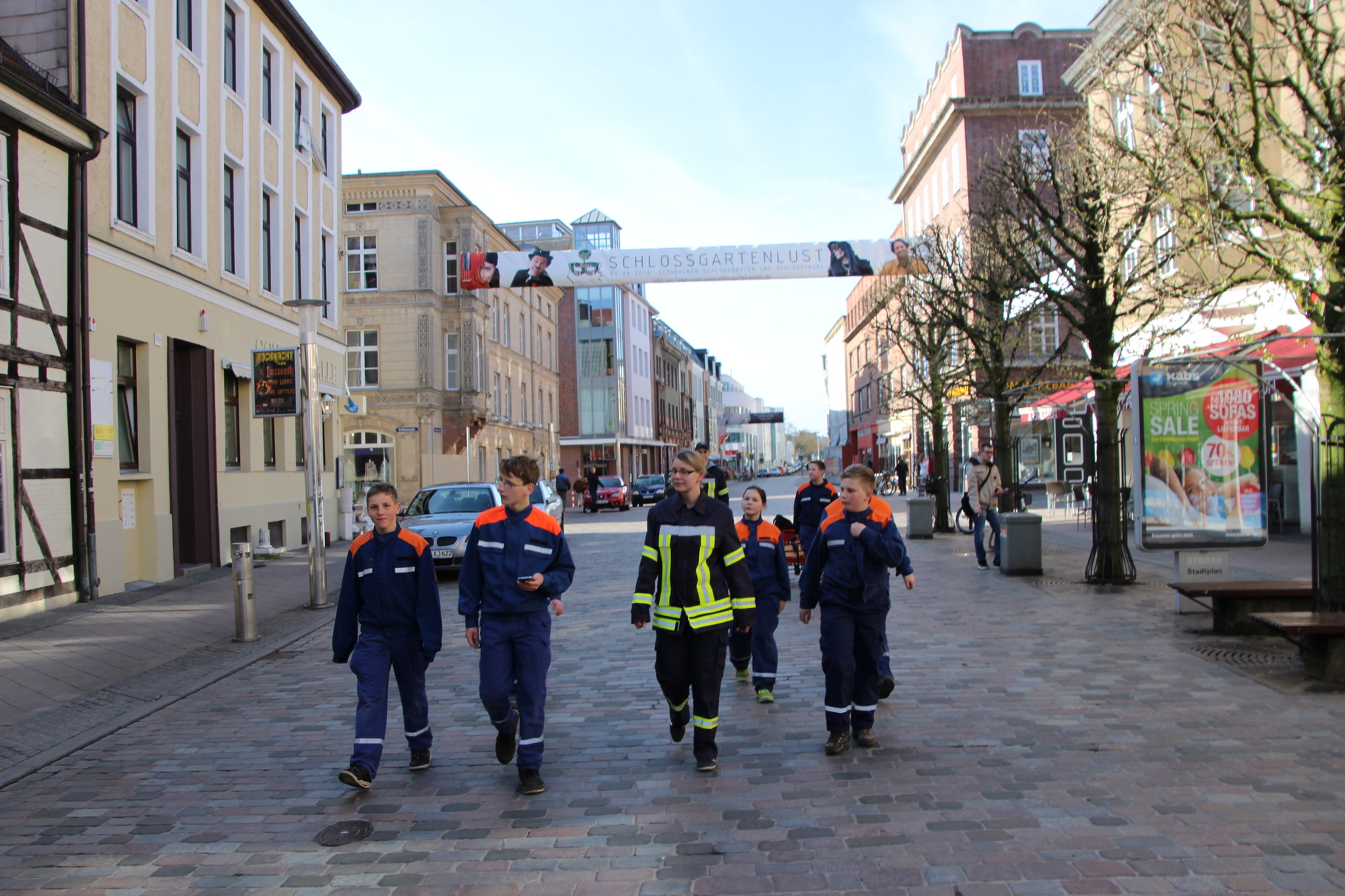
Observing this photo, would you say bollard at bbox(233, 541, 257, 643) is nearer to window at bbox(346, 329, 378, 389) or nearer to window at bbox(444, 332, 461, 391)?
window at bbox(346, 329, 378, 389)

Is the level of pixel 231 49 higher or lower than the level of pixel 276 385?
higher

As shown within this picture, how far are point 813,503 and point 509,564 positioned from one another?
5513 mm

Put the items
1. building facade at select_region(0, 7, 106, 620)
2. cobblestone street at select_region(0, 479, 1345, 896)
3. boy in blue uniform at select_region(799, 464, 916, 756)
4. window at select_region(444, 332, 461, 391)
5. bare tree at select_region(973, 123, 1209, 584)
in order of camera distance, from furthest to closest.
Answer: window at select_region(444, 332, 461, 391) < bare tree at select_region(973, 123, 1209, 584) < building facade at select_region(0, 7, 106, 620) < boy in blue uniform at select_region(799, 464, 916, 756) < cobblestone street at select_region(0, 479, 1345, 896)

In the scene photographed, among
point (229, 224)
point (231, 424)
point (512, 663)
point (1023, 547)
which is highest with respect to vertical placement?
point (229, 224)

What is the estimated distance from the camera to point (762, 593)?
7.16 metres

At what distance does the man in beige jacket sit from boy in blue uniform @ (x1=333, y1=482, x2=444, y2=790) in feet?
35.7

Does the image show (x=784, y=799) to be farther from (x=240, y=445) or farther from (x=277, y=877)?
(x=240, y=445)

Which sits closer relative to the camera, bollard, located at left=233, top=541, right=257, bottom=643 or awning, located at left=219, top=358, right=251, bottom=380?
bollard, located at left=233, top=541, right=257, bottom=643

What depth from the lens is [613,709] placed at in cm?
675

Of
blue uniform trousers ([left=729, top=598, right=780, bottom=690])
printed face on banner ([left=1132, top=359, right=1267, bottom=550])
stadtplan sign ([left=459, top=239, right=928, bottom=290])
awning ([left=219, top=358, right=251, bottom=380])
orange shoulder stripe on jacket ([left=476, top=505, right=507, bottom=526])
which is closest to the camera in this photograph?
orange shoulder stripe on jacket ([left=476, top=505, right=507, bottom=526])

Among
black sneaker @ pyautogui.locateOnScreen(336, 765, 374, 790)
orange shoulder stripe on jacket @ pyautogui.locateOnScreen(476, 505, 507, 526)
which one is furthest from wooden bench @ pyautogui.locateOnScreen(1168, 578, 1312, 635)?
black sneaker @ pyautogui.locateOnScreen(336, 765, 374, 790)

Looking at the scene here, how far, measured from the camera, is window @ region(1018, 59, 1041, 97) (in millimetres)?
42188

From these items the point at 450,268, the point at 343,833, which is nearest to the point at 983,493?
the point at 343,833

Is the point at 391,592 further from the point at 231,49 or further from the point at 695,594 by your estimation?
the point at 231,49
